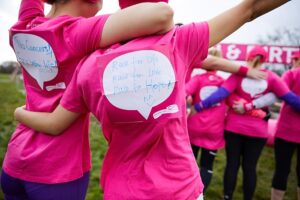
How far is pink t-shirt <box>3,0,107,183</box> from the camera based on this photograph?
3.88 feet

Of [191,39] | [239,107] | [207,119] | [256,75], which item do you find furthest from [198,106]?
[191,39]

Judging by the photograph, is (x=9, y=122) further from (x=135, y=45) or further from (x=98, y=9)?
(x=135, y=45)

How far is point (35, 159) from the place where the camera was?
4.16 feet

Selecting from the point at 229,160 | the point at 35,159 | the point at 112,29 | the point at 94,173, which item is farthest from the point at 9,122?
the point at 112,29

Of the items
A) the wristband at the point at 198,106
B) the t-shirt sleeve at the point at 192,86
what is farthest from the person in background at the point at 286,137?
the t-shirt sleeve at the point at 192,86

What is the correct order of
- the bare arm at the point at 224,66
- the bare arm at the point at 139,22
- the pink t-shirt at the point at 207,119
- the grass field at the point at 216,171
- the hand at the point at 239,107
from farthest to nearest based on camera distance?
1. the grass field at the point at 216,171
2. the pink t-shirt at the point at 207,119
3. the hand at the point at 239,107
4. the bare arm at the point at 224,66
5. the bare arm at the point at 139,22

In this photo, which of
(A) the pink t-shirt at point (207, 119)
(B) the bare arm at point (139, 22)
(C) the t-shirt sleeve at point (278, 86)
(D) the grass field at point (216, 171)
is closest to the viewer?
(B) the bare arm at point (139, 22)

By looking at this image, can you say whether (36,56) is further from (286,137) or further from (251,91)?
(286,137)

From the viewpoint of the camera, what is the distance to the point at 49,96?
50.9 inches

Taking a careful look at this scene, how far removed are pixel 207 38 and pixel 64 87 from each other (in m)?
0.66

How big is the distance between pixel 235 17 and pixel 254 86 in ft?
7.14

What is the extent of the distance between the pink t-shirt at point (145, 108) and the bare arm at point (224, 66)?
1810mm

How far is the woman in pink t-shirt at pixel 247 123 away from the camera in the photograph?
Result: 9.85 ft

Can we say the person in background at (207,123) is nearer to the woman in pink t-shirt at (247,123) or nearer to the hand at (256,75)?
the woman in pink t-shirt at (247,123)
